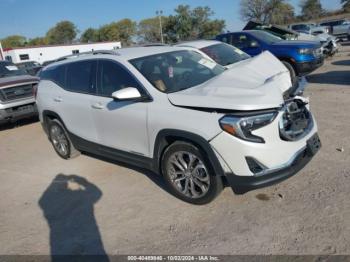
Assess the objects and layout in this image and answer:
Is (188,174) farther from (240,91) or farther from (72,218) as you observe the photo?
(72,218)

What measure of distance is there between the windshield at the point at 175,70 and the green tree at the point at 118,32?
89933 millimetres

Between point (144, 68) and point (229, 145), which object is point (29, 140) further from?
point (229, 145)

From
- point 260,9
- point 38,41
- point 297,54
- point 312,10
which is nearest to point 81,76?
point 297,54

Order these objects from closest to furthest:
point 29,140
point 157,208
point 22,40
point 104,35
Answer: point 157,208 → point 29,140 → point 104,35 → point 22,40

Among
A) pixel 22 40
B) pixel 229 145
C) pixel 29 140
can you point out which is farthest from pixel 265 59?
pixel 22 40

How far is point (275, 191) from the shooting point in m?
3.95

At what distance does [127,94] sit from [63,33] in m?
106

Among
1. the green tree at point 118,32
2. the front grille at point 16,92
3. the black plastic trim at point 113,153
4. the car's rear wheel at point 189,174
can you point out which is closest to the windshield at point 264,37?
the front grille at point 16,92

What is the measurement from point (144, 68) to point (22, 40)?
129677mm

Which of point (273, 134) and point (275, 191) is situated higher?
point (273, 134)

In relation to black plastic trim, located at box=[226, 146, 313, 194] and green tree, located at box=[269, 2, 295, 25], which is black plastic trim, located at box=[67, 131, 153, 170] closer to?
black plastic trim, located at box=[226, 146, 313, 194]

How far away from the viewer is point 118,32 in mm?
93812

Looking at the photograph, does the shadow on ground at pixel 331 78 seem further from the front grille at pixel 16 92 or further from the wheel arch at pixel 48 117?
the front grille at pixel 16 92

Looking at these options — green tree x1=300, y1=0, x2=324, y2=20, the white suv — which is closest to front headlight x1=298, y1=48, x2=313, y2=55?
the white suv
